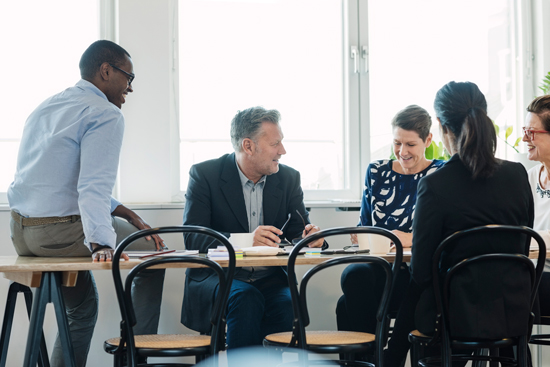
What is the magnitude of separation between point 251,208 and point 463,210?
1.14 m

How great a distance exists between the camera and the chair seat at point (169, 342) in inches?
72.2

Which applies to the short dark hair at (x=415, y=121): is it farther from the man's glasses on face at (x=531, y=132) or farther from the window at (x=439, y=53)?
the window at (x=439, y=53)

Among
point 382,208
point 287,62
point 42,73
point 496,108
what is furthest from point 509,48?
point 42,73

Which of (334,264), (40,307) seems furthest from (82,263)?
(334,264)

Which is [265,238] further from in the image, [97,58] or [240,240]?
[97,58]

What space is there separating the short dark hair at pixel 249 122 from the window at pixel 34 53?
1.18 m

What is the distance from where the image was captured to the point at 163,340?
1.94 metres

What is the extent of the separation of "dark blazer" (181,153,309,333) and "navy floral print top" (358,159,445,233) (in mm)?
370

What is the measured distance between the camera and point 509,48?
12.7 ft

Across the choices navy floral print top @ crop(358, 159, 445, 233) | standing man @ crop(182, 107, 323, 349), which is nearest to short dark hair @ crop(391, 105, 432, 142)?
navy floral print top @ crop(358, 159, 445, 233)

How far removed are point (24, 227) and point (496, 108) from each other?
3106 millimetres

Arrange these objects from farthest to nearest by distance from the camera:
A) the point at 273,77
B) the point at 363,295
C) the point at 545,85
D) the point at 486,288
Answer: the point at 545,85, the point at 273,77, the point at 363,295, the point at 486,288

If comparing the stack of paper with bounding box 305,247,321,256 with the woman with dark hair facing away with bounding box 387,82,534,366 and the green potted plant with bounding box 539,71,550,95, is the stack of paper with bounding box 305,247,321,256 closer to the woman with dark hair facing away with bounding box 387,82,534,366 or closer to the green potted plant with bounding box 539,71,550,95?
the woman with dark hair facing away with bounding box 387,82,534,366

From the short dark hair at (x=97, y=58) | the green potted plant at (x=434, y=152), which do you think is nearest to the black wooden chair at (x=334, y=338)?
the short dark hair at (x=97, y=58)
